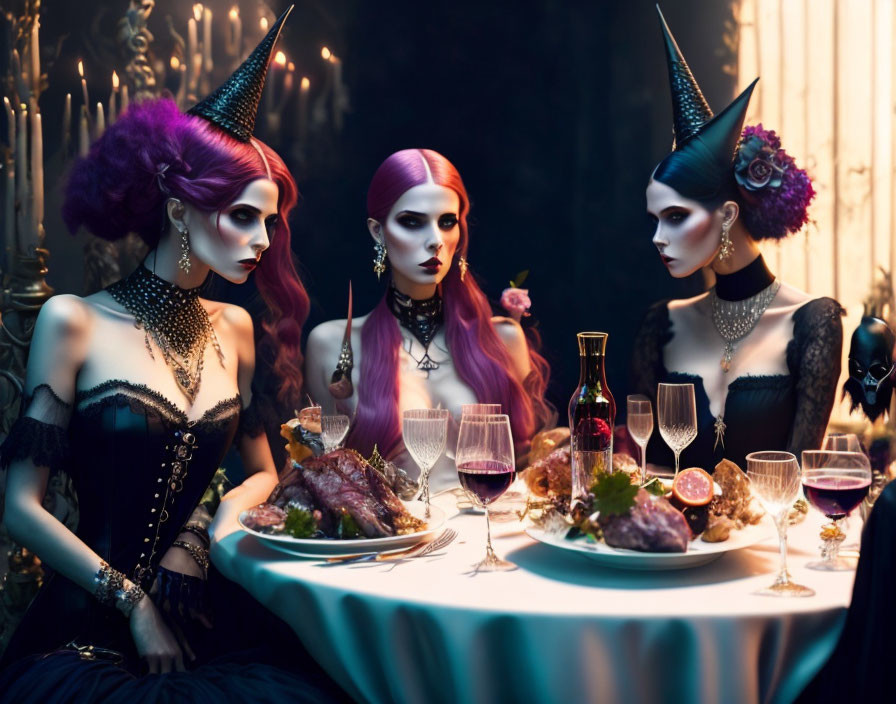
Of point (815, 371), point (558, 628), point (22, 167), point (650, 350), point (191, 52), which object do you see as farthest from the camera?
point (191, 52)

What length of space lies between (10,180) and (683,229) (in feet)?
7.15

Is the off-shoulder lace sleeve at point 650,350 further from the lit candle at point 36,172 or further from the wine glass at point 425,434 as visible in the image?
the lit candle at point 36,172

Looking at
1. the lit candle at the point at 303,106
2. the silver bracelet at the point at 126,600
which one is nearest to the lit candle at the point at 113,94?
the lit candle at the point at 303,106

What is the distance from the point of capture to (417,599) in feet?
5.41

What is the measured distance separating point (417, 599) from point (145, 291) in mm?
1260

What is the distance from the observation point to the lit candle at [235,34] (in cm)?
381

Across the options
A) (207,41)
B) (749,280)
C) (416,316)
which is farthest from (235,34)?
(749,280)

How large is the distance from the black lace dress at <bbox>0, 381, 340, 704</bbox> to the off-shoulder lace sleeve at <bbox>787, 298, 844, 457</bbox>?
1640mm

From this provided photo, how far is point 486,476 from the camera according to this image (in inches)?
72.2

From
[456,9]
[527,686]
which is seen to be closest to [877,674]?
[527,686]

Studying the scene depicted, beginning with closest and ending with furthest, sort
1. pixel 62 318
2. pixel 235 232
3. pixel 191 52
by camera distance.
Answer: pixel 62 318 < pixel 235 232 < pixel 191 52

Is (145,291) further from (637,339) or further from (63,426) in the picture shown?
(637,339)

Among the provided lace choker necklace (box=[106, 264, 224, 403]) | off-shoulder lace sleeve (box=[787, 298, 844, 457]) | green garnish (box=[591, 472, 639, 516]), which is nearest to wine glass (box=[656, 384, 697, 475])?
green garnish (box=[591, 472, 639, 516])

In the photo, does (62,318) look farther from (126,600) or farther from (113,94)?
(113,94)
